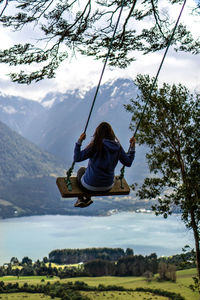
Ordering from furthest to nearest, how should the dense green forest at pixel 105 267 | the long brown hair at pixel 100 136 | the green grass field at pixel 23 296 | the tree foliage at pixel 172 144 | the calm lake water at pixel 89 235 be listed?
the calm lake water at pixel 89 235 → the green grass field at pixel 23 296 → the dense green forest at pixel 105 267 → the tree foliage at pixel 172 144 → the long brown hair at pixel 100 136

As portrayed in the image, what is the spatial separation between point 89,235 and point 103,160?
7462 cm

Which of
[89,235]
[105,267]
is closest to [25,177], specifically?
[89,235]

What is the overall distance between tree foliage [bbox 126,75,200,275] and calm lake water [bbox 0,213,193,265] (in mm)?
45815

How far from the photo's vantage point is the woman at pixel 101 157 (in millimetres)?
2680

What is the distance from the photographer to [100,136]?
268 centimetres

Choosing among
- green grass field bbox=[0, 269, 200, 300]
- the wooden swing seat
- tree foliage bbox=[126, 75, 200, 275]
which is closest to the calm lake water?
green grass field bbox=[0, 269, 200, 300]

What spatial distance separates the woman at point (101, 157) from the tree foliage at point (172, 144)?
3.31 meters

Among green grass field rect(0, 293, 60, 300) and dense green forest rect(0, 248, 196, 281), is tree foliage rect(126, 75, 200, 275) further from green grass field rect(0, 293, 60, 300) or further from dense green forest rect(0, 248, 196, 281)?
green grass field rect(0, 293, 60, 300)

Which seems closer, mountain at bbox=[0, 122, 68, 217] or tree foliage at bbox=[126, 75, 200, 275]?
tree foliage at bbox=[126, 75, 200, 275]

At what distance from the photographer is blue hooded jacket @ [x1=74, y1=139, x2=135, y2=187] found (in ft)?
8.84

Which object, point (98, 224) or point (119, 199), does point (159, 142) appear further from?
point (119, 199)

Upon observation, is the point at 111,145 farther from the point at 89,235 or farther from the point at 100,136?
the point at 89,235

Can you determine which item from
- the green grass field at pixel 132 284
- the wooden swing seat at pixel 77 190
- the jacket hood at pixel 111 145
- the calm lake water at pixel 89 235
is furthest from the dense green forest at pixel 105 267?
the jacket hood at pixel 111 145

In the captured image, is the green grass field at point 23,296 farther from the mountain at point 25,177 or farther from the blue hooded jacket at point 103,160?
the mountain at point 25,177
